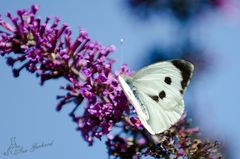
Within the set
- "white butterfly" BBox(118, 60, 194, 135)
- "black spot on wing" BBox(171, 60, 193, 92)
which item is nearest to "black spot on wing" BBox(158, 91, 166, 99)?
"white butterfly" BBox(118, 60, 194, 135)

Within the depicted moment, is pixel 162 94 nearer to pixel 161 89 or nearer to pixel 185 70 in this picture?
pixel 161 89

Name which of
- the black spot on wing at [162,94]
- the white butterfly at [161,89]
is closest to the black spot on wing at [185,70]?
the white butterfly at [161,89]

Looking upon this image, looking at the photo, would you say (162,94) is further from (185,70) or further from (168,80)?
(185,70)

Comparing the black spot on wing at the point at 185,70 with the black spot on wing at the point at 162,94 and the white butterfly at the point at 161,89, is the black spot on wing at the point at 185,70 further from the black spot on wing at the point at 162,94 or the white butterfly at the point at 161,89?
the black spot on wing at the point at 162,94

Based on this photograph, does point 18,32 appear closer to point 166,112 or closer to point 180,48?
point 166,112

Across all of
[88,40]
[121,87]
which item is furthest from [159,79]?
[88,40]

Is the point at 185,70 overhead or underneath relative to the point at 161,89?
overhead

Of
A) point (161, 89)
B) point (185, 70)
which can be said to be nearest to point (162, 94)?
point (161, 89)
